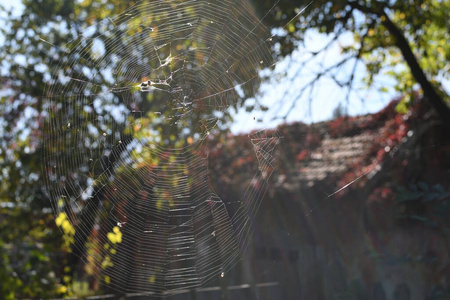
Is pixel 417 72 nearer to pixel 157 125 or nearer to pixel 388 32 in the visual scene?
pixel 388 32

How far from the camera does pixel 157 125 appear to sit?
361 centimetres

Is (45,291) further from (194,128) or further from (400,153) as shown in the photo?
(400,153)

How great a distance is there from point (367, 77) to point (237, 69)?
174cm

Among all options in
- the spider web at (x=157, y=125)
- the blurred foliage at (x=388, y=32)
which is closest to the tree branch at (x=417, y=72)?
the blurred foliage at (x=388, y=32)

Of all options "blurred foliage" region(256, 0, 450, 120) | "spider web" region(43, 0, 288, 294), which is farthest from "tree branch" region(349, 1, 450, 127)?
"spider web" region(43, 0, 288, 294)

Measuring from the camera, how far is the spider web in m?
2.81

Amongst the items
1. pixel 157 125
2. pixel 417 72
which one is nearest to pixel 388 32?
pixel 417 72

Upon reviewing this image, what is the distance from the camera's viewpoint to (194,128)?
301cm

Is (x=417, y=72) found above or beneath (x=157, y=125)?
above

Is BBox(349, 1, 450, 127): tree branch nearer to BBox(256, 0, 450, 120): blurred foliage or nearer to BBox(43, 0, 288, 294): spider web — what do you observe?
BBox(256, 0, 450, 120): blurred foliage

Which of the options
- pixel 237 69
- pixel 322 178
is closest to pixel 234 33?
pixel 237 69

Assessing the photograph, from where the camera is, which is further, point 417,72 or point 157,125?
point 417,72

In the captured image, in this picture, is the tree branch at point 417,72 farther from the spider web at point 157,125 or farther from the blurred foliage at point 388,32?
the spider web at point 157,125

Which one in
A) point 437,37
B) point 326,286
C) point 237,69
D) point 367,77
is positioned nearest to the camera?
point 237,69
